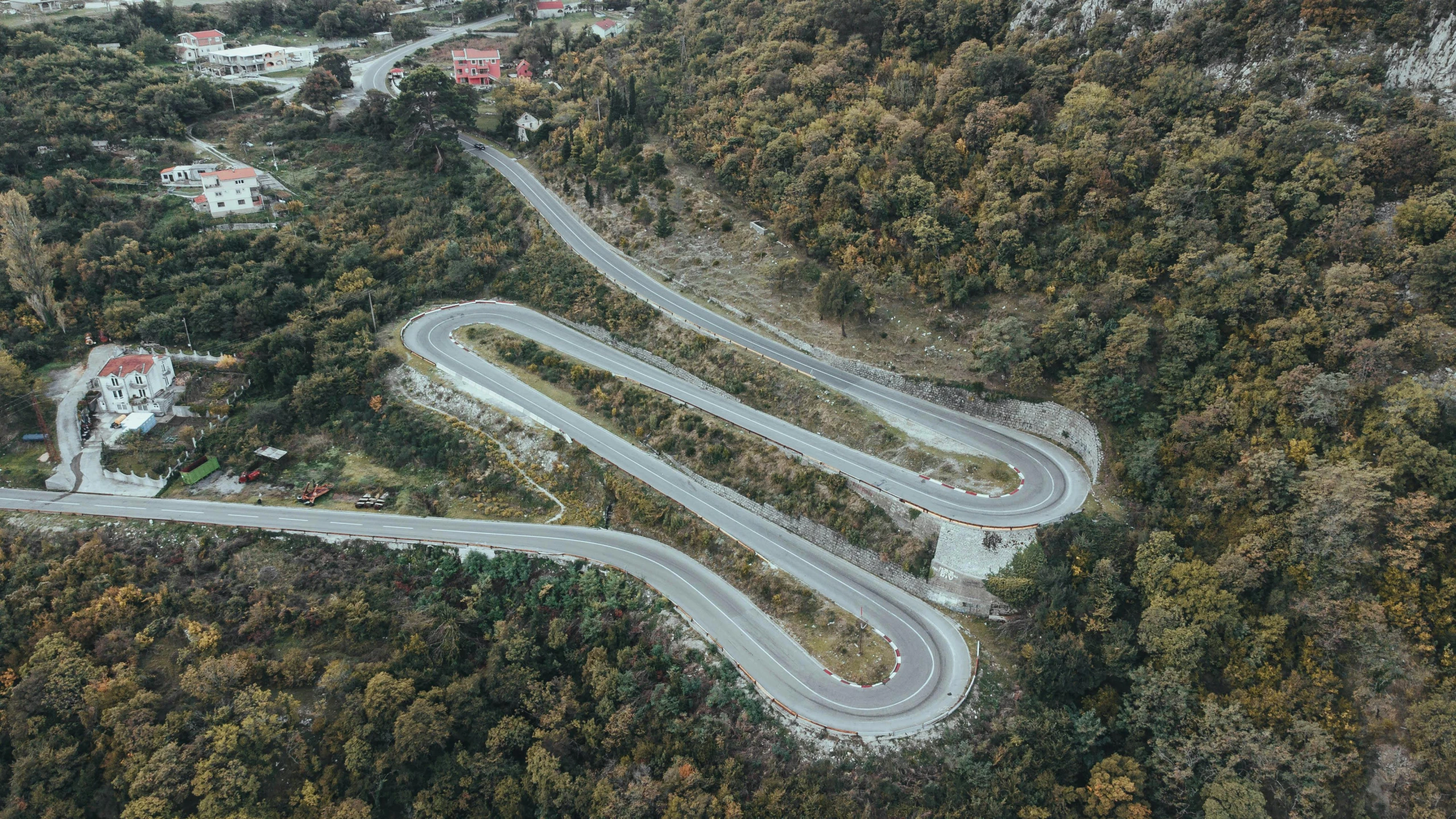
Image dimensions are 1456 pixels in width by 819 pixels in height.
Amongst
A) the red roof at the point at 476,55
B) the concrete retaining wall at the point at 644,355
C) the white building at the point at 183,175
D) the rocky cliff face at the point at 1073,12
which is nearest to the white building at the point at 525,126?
the red roof at the point at 476,55

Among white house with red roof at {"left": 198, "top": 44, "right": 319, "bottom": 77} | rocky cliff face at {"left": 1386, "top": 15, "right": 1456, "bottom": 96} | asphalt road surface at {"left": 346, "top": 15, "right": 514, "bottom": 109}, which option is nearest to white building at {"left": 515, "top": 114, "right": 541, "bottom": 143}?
asphalt road surface at {"left": 346, "top": 15, "right": 514, "bottom": 109}

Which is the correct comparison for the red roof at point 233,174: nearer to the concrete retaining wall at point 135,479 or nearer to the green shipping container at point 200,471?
the green shipping container at point 200,471

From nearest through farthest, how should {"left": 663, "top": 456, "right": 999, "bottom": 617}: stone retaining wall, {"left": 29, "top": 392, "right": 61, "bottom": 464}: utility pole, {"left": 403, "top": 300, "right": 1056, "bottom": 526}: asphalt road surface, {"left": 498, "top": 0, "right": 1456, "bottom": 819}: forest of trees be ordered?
1. {"left": 498, "top": 0, "right": 1456, "bottom": 819}: forest of trees
2. {"left": 663, "top": 456, "right": 999, "bottom": 617}: stone retaining wall
3. {"left": 403, "top": 300, "right": 1056, "bottom": 526}: asphalt road surface
4. {"left": 29, "top": 392, "right": 61, "bottom": 464}: utility pole

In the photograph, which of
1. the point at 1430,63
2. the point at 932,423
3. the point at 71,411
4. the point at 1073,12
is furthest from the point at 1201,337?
the point at 71,411

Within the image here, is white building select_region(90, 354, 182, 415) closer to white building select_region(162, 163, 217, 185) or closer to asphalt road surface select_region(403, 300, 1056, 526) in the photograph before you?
asphalt road surface select_region(403, 300, 1056, 526)

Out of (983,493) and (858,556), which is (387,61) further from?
(983,493)

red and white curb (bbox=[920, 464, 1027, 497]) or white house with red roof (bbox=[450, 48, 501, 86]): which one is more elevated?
white house with red roof (bbox=[450, 48, 501, 86])
